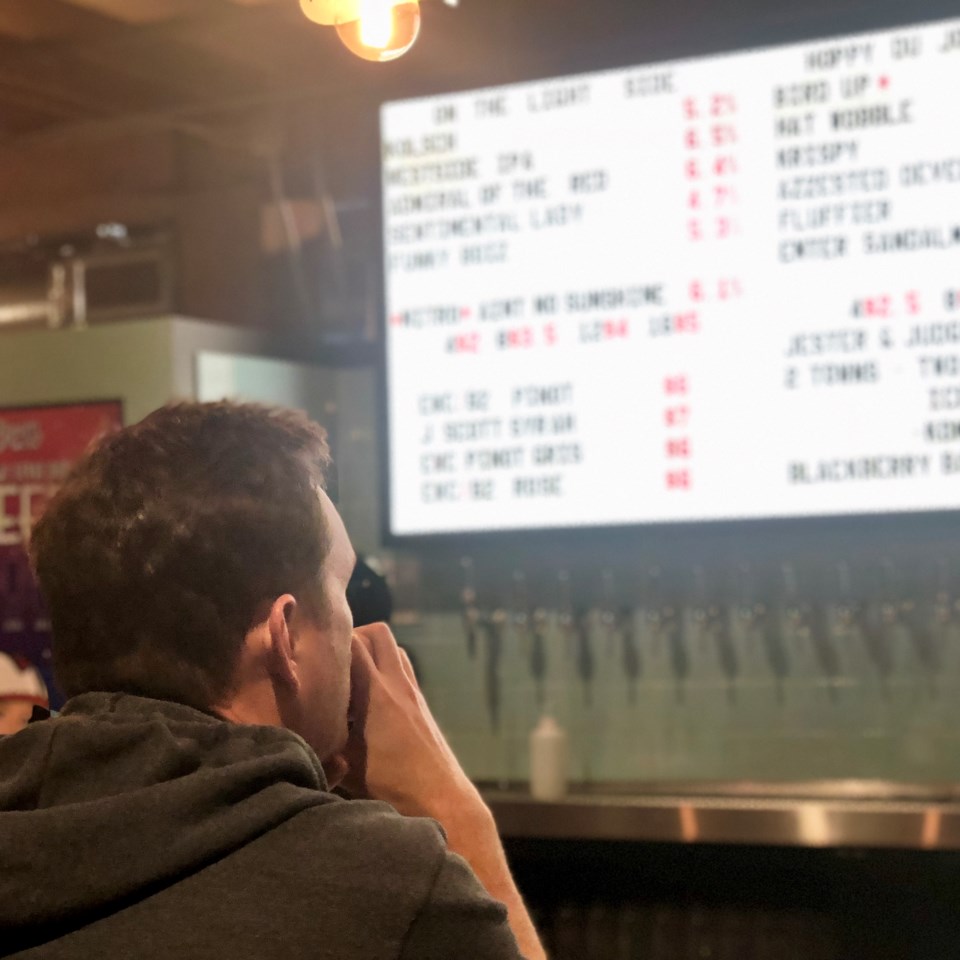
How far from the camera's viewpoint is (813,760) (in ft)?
9.29

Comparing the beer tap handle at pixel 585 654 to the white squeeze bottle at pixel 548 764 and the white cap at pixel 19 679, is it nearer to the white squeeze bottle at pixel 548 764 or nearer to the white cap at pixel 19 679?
the white squeeze bottle at pixel 548 764

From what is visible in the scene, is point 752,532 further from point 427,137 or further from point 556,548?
point 427,137

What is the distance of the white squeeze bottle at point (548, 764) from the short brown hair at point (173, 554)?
1862mm

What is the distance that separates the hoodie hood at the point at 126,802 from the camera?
0.90 metres

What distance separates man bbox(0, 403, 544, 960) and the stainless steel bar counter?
1.50 metres

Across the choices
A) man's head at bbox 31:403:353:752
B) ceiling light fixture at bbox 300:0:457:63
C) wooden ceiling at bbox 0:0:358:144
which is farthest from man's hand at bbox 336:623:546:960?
wooden ceiling at bbox 0:0:358:144

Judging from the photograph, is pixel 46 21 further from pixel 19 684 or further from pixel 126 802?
pixel 126 802

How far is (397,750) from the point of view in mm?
1210

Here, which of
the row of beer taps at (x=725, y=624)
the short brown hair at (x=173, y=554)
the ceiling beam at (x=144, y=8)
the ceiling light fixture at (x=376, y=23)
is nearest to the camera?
the short brown hair at (x=173, y=554)

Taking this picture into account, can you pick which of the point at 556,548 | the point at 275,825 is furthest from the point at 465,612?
the point at 275,825

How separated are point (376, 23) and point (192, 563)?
1.06 m

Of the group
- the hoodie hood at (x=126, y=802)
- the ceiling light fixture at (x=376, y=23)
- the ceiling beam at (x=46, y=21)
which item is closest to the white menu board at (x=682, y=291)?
the ceiling beam at (x=46, y=21)

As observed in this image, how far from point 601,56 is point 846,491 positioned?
96cm

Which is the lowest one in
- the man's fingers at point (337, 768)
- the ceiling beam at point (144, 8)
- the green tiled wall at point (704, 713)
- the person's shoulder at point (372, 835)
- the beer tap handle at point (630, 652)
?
the green tiled wall at point (704, 713)
